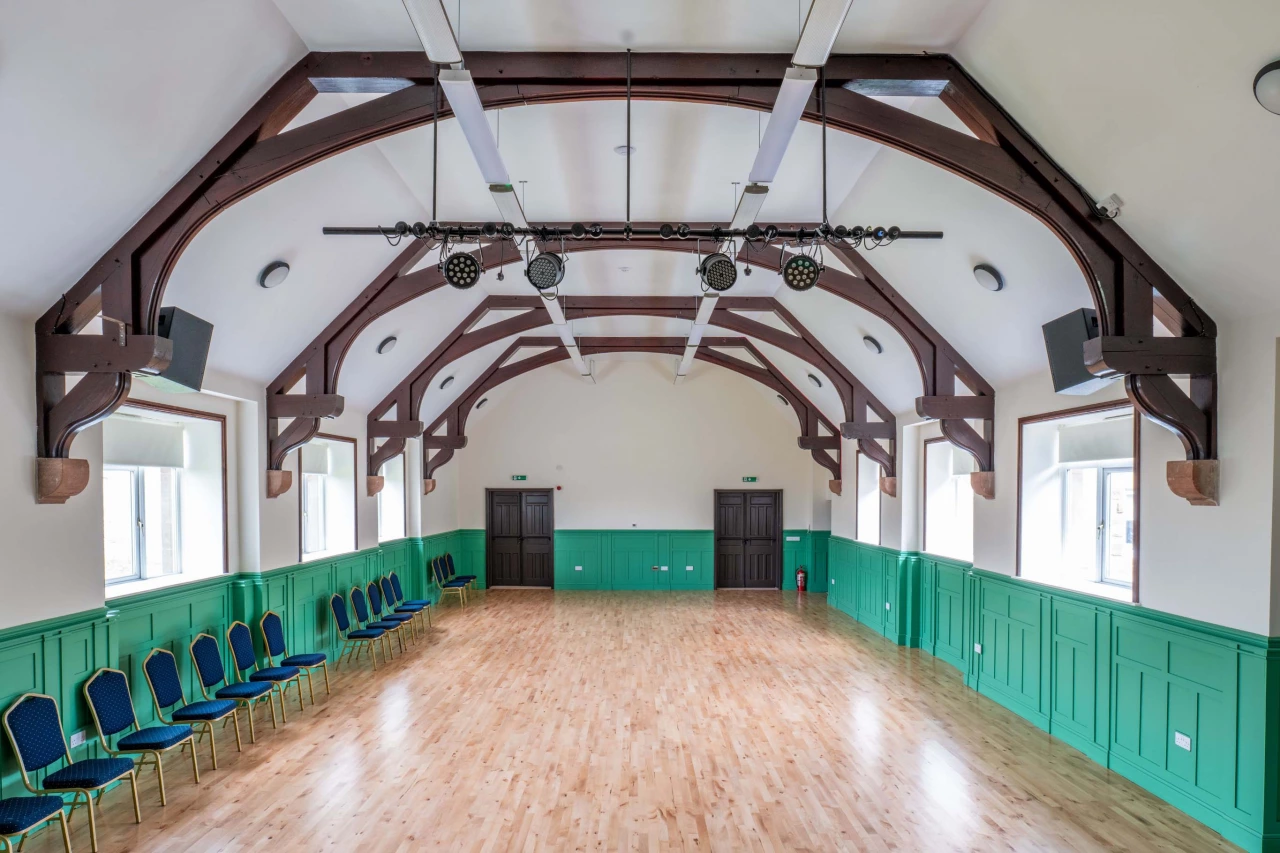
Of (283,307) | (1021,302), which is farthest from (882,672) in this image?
(283,307)

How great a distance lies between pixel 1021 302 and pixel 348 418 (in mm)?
7810

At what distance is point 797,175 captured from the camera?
5270 mm

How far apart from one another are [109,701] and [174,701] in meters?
0.68

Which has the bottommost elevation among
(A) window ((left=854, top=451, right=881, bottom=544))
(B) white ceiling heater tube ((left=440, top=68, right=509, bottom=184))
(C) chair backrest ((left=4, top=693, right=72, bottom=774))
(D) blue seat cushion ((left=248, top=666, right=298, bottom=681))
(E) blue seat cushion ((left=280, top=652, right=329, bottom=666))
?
(E) blue seat cushion ((left=280, top=652, right=329, bottom=666))

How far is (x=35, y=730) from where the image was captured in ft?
13.7

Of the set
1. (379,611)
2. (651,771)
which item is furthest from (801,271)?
(379,611)

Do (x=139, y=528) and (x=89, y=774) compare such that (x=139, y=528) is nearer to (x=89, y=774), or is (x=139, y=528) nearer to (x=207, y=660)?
(x=207, y=660)

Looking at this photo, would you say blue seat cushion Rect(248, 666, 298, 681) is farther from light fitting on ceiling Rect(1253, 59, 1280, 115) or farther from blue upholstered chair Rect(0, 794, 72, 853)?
light fitting on ceiling Rect(1253, 59, 1280, 115)

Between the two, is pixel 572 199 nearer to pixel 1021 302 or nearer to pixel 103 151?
pixel 103 151

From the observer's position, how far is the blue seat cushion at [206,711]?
5121 millimetres

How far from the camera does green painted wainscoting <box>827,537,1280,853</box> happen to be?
4.11m

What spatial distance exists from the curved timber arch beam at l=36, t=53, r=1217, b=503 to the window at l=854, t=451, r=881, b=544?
22.4ft

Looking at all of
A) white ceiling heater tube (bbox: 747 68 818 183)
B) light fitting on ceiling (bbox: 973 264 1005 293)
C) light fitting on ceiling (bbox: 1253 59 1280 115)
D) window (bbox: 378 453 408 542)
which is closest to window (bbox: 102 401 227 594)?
white ceiling heater tube (bbox: 747 68 818 183)

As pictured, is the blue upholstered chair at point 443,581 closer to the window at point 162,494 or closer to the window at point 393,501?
the window at point 393,501
